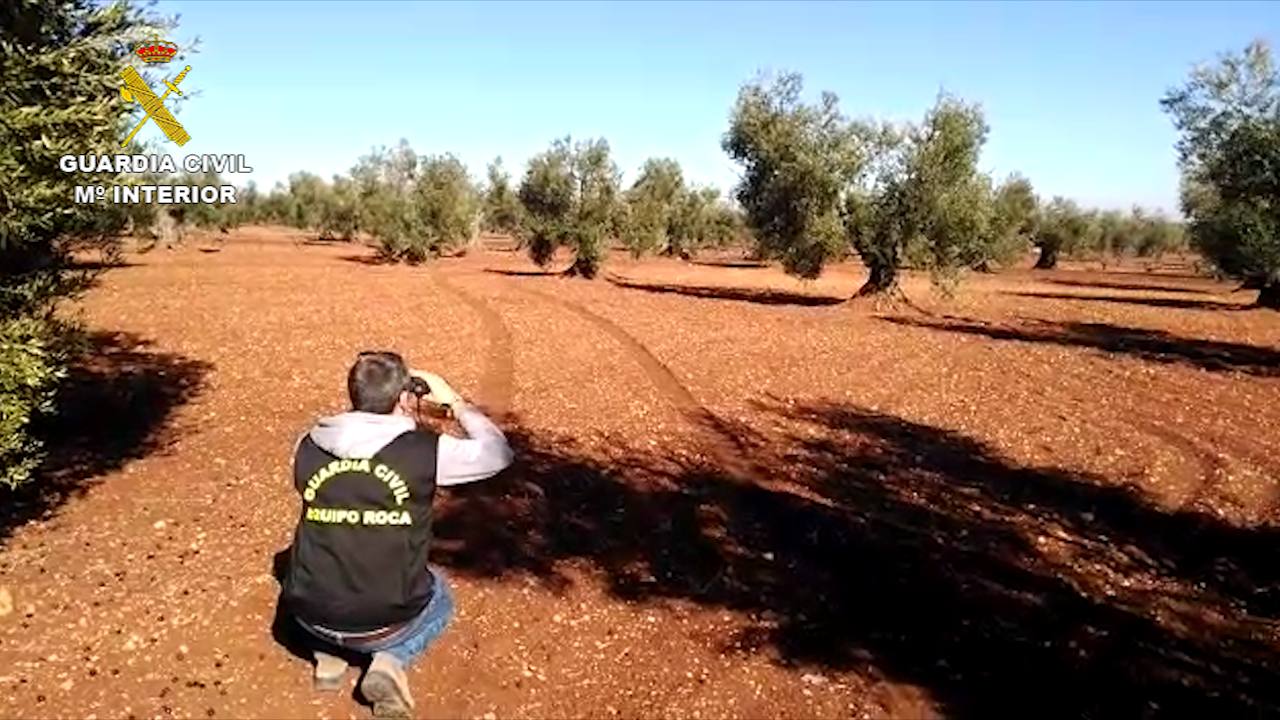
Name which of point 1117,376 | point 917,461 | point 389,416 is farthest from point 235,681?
point 1117,376

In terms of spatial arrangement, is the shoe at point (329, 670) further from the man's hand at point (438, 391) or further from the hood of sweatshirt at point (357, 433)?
the man's hand at point (438, 391)

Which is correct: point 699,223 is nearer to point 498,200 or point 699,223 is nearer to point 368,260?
point 498,200

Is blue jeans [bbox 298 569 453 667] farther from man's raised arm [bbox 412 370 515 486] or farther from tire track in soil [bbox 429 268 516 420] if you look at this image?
tire track in soil [bbox 429 268 516 420]

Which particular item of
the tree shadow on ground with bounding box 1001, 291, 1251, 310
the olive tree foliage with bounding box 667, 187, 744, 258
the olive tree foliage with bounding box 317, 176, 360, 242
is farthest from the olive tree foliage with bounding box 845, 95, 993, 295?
the olive tree foliage with bounding box 317, 176, 360, 242

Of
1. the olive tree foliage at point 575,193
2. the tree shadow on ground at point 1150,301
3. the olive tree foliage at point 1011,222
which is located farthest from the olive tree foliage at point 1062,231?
the olive tree foliage at point 575,193

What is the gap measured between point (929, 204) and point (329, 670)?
101 ft

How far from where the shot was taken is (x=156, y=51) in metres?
9.31

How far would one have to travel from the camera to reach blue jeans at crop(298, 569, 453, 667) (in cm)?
547

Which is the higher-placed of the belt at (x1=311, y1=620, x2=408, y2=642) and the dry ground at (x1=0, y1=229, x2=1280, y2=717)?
the belt at (x1=311, y1=620, x2=408, y2=642)

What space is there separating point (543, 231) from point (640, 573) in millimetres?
40129

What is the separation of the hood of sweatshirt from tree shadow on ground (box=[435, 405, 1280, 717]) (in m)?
4.00

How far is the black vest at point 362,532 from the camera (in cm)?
507

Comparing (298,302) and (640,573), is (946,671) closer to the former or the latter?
(640,573)

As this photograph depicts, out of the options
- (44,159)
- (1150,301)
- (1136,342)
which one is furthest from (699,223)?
(44,159)
